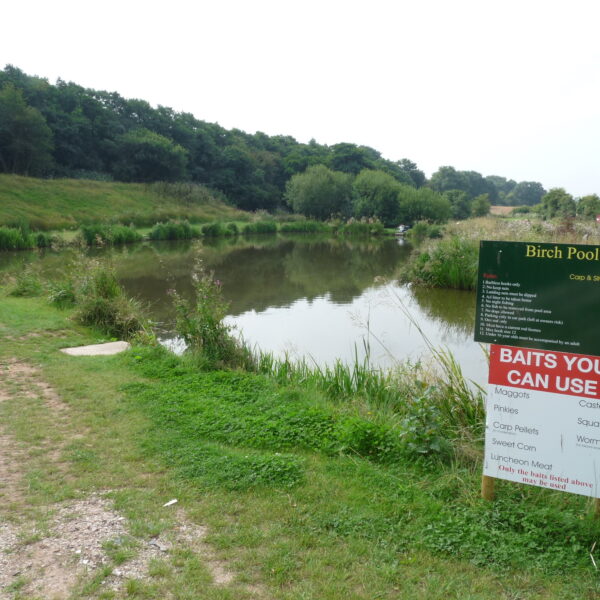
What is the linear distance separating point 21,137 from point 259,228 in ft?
73.8

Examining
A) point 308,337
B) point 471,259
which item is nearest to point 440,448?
point 308,337

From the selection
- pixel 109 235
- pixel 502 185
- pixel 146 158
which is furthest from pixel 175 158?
pixel 502 185

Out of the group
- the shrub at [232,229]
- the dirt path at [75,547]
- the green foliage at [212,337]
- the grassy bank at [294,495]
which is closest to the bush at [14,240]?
the shrub at [232,229]

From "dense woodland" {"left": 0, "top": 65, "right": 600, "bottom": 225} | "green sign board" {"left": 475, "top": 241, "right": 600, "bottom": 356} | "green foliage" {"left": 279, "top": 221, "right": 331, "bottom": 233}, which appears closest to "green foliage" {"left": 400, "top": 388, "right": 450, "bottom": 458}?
"green sign board" {"left": 475, "top": 241, "right": 600, "bottom": 356}

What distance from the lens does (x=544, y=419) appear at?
2.97 m

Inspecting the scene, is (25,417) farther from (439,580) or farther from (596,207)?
(596,207)

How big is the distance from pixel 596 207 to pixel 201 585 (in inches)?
1146

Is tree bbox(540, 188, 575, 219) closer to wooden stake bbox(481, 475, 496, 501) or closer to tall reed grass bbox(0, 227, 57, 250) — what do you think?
tall reed grass bbox(0, 227, 57, 250)

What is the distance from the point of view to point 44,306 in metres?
10.3

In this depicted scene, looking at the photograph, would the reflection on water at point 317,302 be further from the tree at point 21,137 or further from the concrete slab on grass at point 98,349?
the tree at point 21,137

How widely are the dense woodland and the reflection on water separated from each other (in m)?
18.2

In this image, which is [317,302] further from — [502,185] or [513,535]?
[502,185]

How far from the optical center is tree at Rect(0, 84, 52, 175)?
45594 mm

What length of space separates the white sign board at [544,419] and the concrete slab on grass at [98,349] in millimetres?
5299
